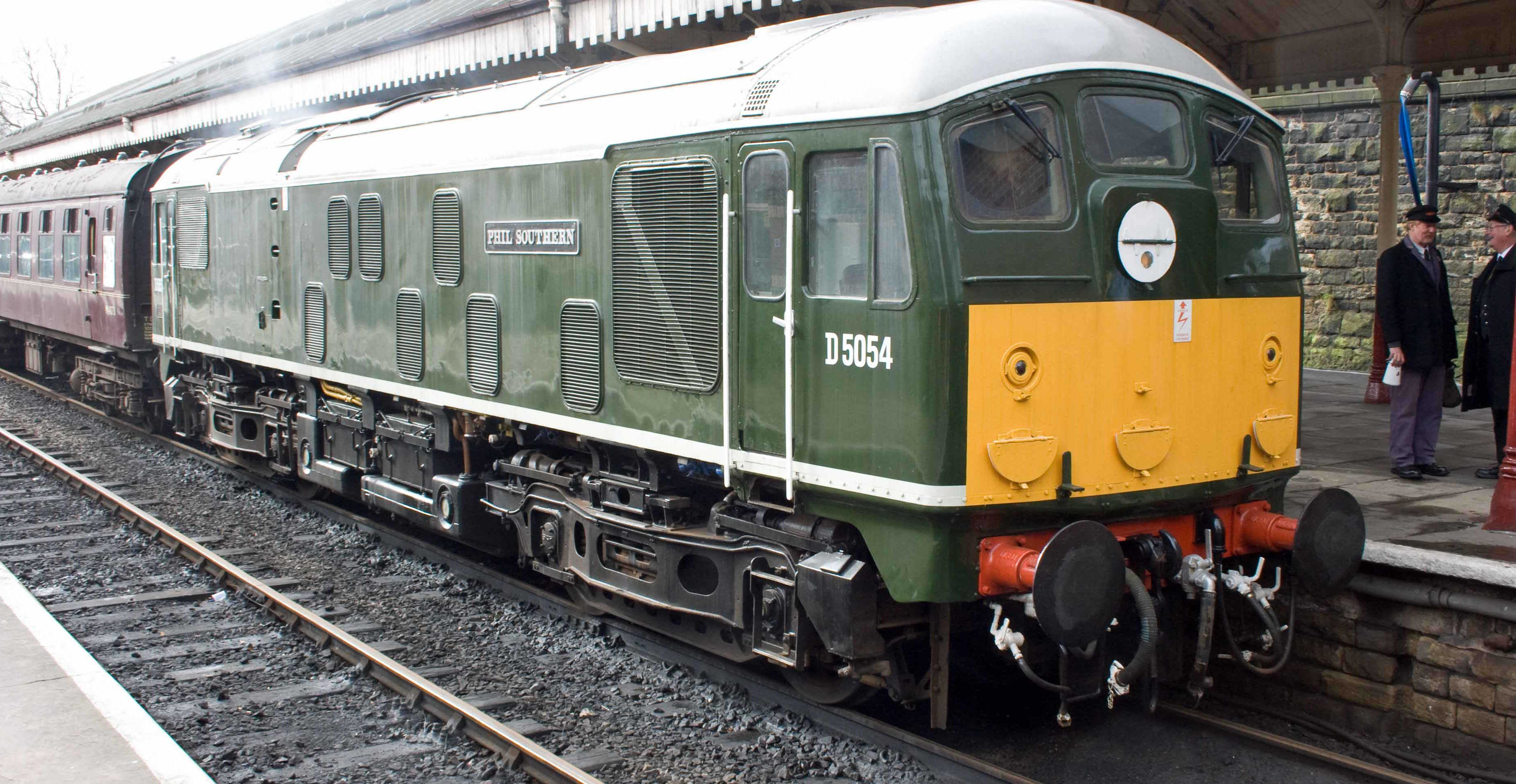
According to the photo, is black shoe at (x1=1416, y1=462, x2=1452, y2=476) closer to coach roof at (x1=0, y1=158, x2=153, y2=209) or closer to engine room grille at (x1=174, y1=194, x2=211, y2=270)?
engine room grille at (x1=174, y1=194, x2=211, y2=270)

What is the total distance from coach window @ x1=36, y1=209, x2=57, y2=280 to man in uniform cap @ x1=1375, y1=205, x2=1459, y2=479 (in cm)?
→ 1655

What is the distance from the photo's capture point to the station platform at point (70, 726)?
16.6 feet

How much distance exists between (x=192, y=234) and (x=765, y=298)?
9258 mm

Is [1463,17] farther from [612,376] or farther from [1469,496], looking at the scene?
[612,376]

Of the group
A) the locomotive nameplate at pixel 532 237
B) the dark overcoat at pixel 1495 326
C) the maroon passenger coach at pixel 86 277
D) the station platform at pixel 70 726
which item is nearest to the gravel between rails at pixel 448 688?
the station platform at pixel 70 726

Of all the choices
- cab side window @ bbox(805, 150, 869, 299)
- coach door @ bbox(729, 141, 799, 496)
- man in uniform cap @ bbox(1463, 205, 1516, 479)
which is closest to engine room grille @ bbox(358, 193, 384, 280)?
coach door @ bbox(729, 141, 799, 496)

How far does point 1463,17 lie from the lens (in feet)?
35.0

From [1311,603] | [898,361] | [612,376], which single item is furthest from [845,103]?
[1311,603]

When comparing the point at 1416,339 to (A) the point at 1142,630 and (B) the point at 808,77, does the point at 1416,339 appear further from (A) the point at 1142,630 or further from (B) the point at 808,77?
(B) the point at 808,77

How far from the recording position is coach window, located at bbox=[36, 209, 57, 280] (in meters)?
17.7

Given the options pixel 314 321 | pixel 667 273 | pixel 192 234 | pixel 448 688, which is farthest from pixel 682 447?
pixel 192 234

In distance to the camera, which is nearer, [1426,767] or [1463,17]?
[1426,767]

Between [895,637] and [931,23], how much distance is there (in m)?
2.61

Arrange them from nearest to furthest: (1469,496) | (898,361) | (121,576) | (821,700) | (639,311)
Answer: (898,361)
(821,700)
(639,311)
(1469,496)
(121,576)
